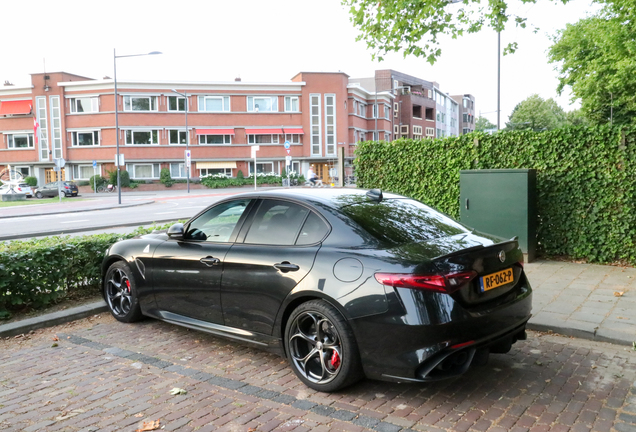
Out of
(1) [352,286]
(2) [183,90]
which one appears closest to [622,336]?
(1) [352,286]

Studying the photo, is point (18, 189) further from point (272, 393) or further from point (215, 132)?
point (272, 393)

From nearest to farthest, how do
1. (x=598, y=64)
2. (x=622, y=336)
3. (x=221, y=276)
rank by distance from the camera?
(x=221, y=276)
(x=622, y=336)
(x=598, y=64)

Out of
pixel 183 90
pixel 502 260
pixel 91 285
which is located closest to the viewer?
A: pixel 502 260

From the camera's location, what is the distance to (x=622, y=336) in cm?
516

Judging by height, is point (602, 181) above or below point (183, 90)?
below

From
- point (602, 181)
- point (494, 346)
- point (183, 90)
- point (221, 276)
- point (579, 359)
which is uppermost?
point (183, 90)

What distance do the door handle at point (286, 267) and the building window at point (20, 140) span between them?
203ft

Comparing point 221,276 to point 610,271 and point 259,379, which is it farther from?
point 610,271

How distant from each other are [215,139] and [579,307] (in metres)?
53.5

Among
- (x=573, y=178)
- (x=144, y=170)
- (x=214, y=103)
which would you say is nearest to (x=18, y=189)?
(x=144, y=170)

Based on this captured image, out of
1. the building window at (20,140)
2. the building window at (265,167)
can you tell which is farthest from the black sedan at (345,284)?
the building window at (20,140)

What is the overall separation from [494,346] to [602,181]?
584 cm

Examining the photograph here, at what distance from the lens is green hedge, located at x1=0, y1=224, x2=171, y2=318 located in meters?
6.03

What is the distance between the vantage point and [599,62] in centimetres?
2852
